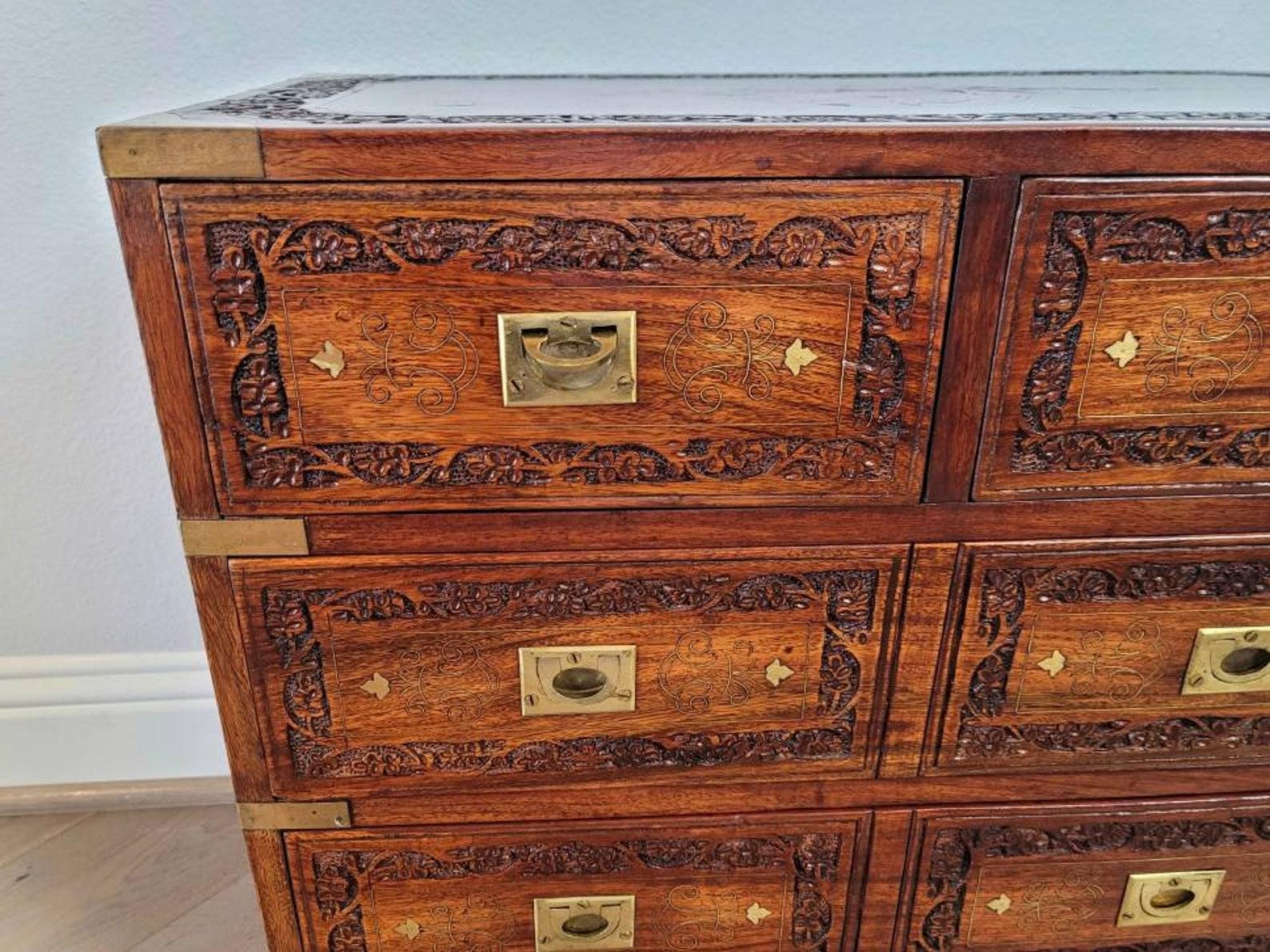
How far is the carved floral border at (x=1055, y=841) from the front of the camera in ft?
2.60

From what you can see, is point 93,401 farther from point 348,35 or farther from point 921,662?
point 921,662

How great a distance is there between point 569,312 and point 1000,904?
621 mm

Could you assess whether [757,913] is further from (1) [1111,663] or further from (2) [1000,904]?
(1) [1111,663]

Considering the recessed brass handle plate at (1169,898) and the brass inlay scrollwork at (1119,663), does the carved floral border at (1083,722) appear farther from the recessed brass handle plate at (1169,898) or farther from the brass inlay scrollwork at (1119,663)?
the recessed brass handle plate at (1169,898)

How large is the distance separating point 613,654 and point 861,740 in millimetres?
210

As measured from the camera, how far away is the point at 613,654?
2.34 feet

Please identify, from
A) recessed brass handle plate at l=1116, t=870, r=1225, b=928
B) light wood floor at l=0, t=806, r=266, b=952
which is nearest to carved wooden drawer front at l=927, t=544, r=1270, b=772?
recessed brass handle plate at l=1116, t=870, r=1225, b=928

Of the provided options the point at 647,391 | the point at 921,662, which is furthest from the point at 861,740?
the point at 647,391

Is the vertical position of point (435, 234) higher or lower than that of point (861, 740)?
higher

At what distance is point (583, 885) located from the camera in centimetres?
80

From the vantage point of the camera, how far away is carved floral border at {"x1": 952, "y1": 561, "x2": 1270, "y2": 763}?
0.71m

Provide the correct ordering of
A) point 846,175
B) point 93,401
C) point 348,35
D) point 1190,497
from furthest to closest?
point 93,401 → point 348,35 → point 1190,497 → point 846,175

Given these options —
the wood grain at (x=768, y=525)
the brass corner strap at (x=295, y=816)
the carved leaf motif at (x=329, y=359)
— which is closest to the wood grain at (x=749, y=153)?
the carved leaf motif at (x=329, y=359)

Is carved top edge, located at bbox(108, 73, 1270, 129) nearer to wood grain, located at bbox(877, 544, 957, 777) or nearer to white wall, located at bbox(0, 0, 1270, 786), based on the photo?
white wall, located at bbox(0, 0, 1270, 786)
